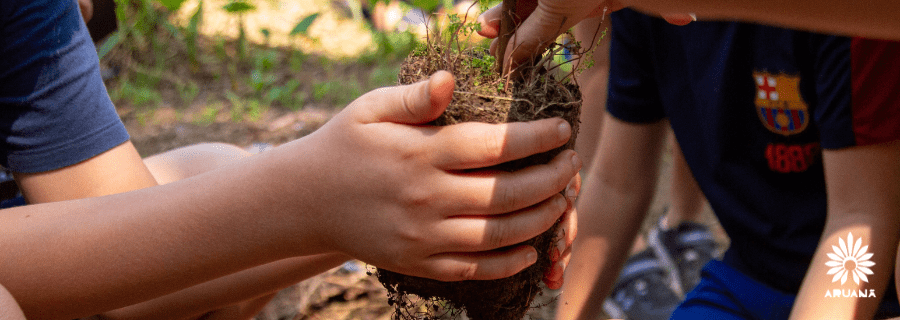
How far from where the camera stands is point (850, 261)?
1196mm

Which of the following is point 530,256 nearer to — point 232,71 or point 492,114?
point 492,114

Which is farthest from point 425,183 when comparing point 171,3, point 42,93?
point 171,3

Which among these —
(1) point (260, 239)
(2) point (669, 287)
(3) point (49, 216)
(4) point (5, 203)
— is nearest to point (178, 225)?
(1) point (260, 239)

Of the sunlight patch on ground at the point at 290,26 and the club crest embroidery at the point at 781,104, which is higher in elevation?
the sunlight patch on ground at the point at 290,26

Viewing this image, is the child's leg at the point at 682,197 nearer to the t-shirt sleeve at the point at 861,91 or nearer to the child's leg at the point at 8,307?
the t-shirt sleeve at the point at 861,91

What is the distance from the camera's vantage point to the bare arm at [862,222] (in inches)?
46.2

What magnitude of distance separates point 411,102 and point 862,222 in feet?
3.36

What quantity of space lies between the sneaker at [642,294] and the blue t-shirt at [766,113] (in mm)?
550

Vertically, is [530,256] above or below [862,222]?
above

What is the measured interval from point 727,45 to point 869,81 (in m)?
0.33

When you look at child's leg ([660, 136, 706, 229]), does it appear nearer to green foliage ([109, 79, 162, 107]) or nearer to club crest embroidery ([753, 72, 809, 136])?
club crest embroidery ([753, 72, 809, 136])

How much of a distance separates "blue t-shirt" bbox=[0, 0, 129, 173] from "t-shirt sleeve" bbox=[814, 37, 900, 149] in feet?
5.26

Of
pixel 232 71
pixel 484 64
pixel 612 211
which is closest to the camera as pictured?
pixel 484 64

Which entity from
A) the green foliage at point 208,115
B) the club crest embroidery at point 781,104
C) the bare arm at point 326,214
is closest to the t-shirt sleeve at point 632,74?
the club crest embroidery at point 781,104
